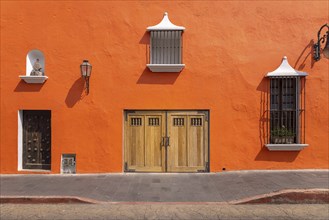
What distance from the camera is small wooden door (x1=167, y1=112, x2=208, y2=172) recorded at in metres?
8.06

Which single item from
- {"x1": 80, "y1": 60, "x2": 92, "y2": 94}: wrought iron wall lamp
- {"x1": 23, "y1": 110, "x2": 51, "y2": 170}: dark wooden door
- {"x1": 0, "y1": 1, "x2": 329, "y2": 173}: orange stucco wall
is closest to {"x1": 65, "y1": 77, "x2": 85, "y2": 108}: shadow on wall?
{"x1": 0, "y1": 1, "x2": 329, "y2": 173}: orange stucco wall

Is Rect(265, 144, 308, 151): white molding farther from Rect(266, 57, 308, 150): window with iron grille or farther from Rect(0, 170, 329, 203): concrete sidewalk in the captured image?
Rect(0, 170, 329, 203): concrete sidewalk

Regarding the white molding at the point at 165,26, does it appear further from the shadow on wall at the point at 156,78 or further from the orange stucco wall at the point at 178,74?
the shadow on wall at the point at 156,78

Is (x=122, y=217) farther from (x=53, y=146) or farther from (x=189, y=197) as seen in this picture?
(x=53, y=146)

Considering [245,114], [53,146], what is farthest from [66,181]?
[245,114]

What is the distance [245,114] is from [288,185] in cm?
235

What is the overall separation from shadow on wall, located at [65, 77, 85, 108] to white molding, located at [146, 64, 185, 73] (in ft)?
6.92

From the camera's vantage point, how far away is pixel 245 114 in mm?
8062

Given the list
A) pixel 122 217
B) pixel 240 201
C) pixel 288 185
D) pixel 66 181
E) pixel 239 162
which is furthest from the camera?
pixel 239 162

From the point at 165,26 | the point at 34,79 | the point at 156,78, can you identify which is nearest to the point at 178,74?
the point at 156,78

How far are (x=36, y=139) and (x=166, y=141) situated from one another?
13.4 ft

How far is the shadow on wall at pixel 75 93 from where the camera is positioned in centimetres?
807

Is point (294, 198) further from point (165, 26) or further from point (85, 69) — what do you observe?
point (85, 69)

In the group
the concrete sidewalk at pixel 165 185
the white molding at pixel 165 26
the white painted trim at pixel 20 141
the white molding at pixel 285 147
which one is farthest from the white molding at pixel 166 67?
the white painted trim at pixel 20 141
